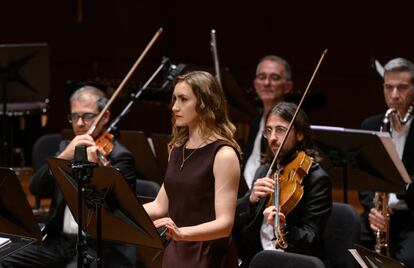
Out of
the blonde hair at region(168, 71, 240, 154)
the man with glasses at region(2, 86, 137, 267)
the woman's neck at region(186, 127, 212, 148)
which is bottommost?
the man with glasses at region(2, 86, 137, 267)

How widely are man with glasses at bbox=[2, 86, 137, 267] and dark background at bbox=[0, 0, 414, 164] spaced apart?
2.00m

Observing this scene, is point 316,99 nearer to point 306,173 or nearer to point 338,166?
point 338,166

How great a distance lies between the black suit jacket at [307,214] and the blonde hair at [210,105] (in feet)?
1.93

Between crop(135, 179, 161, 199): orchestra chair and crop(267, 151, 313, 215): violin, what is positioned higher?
crop(267, 151, 313, 215): violin

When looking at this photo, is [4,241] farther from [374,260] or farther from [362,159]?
[362,159]

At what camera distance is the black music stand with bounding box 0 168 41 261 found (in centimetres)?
350

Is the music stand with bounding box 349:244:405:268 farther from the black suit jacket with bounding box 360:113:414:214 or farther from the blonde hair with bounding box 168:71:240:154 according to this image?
the black suit jacket with bounding box 360:113:414:214

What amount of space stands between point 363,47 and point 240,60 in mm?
1395

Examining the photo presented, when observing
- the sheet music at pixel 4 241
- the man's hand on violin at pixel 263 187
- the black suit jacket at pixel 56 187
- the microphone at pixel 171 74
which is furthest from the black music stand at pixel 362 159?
the sheet music at pixel 4 241

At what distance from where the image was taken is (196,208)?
10.8 ft

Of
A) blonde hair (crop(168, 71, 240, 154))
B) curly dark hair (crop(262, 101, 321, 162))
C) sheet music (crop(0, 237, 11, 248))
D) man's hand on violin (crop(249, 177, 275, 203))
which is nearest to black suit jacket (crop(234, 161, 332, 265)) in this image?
curly dark hair (crop(262, 101, 321, 162))

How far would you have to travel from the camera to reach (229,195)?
3221mm

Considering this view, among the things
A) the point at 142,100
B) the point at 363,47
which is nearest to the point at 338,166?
the point at 142,100

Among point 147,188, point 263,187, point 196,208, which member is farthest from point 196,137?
point 147,188
